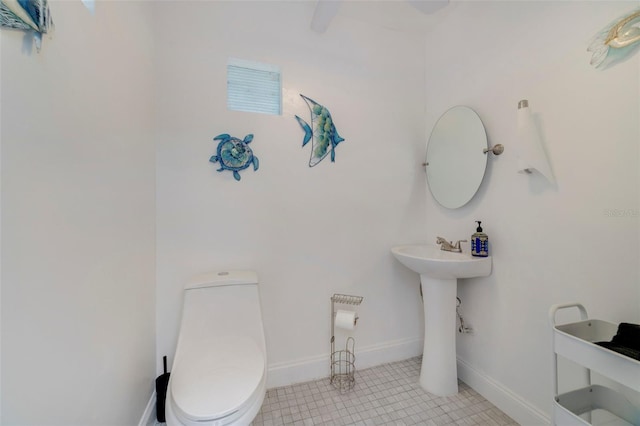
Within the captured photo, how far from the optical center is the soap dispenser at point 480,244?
1.56 meters

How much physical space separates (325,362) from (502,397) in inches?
42.6

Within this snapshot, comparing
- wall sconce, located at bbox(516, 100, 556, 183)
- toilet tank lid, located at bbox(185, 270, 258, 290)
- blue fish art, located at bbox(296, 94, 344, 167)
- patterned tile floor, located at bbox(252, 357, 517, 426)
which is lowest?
patterned tile floor, located at bbox(252, 357, 517, 426)

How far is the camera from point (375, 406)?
1.53 meters

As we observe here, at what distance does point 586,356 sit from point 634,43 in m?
1.20

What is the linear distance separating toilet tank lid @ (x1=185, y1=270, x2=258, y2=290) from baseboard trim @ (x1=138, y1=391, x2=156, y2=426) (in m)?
0.67

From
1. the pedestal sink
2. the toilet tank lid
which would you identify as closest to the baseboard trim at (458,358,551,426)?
the pedestal sink

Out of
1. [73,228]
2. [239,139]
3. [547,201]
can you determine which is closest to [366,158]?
[239,139]

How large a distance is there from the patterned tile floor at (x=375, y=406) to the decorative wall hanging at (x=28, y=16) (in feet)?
5.95

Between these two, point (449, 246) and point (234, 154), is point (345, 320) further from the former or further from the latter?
point (234, 154)

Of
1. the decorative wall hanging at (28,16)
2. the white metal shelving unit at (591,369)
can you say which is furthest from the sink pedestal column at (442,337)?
the decorative wall hanging at (28,16)

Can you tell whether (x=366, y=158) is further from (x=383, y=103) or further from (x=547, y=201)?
(x=547, y=201)

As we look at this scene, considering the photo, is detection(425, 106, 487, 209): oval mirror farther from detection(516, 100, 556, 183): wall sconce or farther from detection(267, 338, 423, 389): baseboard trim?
detection(267, 338, 423, 389): baseboard trim

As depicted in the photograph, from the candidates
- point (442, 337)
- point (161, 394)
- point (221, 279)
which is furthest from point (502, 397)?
point (161, 394)

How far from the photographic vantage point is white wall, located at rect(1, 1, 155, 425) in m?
0.59
